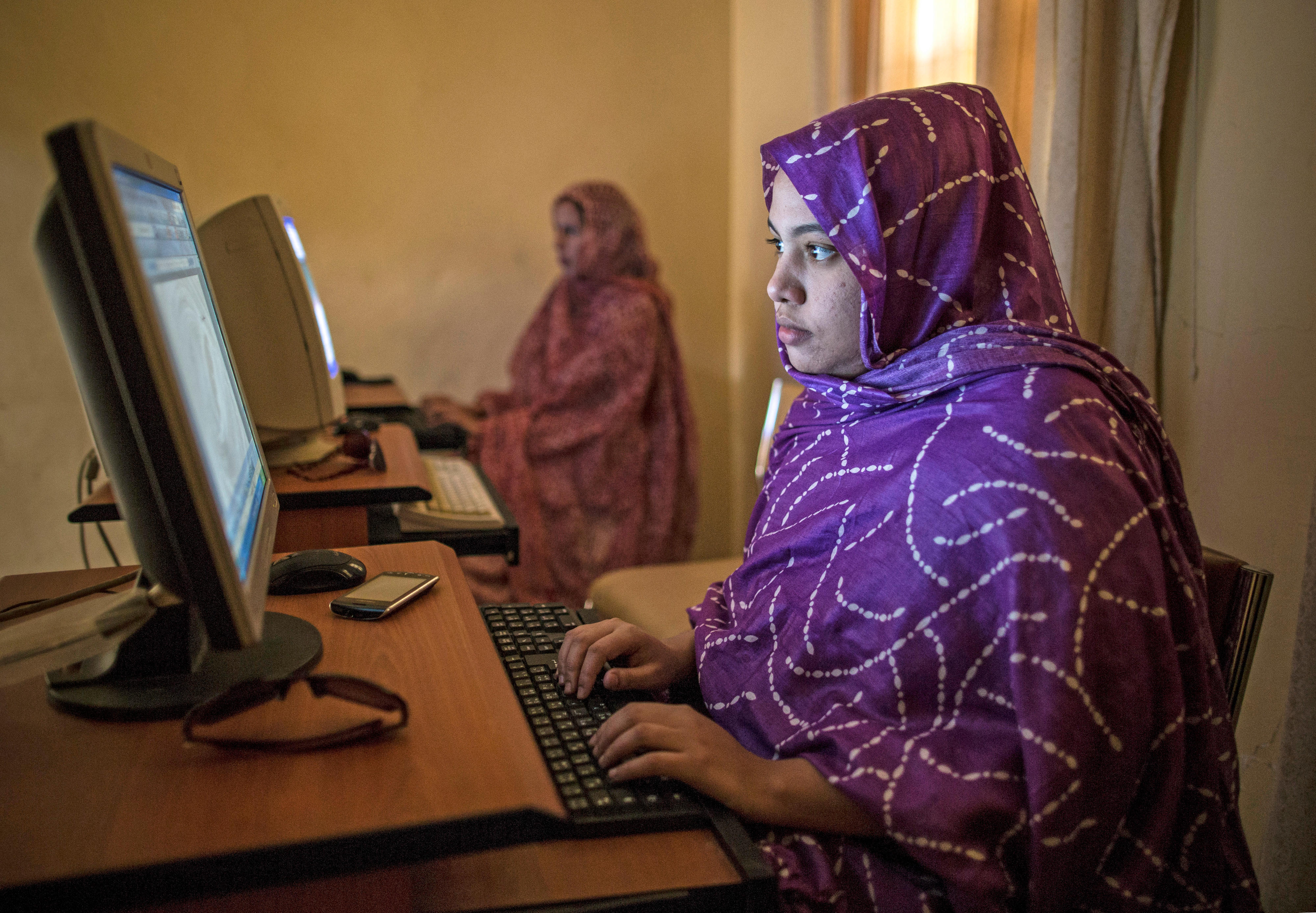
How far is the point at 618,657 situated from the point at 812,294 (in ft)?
1.49

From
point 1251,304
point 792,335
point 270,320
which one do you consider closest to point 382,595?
point 792,335

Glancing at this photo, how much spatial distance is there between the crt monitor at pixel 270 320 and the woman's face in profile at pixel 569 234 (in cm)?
150

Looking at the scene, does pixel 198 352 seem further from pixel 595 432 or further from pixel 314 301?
pixel 595 432

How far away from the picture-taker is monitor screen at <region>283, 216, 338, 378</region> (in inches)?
58.6

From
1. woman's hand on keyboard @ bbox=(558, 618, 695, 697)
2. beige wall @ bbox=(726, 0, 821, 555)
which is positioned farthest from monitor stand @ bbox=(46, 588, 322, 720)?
beige wall @ bbox=(726, 0, 821, 555)

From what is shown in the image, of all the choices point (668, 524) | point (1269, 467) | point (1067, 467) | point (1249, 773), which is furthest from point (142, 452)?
point (668, 524)

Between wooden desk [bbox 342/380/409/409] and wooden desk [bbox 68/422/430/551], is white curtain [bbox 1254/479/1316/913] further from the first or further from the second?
wooden desk [bbox 342/380/409/409]

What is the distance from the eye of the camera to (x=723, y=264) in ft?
11.3

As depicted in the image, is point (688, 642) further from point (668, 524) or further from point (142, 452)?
point (668, 524)

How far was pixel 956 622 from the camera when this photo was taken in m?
0.74

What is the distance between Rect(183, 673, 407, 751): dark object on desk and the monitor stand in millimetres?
40

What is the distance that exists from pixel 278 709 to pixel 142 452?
0.22 meters

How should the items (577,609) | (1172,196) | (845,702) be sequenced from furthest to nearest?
(1172,196) → (577,609) → (845,702)

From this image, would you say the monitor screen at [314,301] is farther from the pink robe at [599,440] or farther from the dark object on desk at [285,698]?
the pink robe at [599,440]
